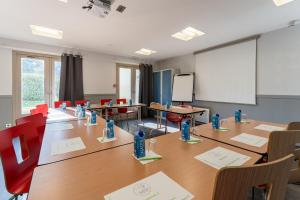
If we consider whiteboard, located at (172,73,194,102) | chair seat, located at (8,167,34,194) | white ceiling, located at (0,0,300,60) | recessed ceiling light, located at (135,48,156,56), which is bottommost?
chair seat, located at (8,167,34,194)

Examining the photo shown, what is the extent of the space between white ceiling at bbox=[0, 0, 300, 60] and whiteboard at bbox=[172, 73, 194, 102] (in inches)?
63.1

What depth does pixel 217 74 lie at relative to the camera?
189 inches

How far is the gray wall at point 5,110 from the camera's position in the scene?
4059 mm

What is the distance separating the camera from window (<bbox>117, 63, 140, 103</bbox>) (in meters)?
6.22

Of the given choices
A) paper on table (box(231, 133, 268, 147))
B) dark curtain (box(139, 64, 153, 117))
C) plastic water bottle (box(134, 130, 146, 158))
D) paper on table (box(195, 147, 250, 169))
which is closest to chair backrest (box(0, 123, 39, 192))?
plastic water bottle (box(134, 130, 146, 158))

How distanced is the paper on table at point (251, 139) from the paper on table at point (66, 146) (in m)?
1.46

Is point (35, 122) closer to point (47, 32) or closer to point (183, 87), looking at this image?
point (47, 32)

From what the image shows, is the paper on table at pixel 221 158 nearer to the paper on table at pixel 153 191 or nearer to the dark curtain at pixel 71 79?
the paper on table at pixel 153 191

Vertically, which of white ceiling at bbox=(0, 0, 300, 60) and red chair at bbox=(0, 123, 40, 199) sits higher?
white ceiling at bbox=(0, 0, 300, 60)

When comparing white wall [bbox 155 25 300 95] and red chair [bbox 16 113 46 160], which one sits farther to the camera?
white wall [bbox 155 25 300 95]

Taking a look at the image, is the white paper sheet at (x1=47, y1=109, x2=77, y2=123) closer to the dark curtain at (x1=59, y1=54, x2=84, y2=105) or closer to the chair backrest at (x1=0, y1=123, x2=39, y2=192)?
the chair backrest at (x1=0, y1=123, x2=39, y2=192)

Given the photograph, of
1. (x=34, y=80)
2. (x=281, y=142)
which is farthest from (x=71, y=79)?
(x=281, y=142)

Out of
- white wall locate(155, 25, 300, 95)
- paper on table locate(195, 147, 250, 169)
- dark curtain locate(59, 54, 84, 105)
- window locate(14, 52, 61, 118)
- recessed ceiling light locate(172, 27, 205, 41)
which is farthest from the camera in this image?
dark curtain locate(59, 54, 84, 105)

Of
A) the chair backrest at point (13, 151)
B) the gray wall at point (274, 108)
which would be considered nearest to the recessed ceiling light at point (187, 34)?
the gray wall at point (274, 108)
